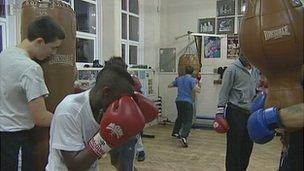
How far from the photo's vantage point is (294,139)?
131 centimetres

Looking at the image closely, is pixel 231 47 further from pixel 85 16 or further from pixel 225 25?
pixel 85 16

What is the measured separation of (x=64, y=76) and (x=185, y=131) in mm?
3482

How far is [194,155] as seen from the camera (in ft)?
16.0

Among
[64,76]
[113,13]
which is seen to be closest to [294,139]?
[64,76]

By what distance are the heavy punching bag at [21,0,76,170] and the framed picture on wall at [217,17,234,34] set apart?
5.32 m

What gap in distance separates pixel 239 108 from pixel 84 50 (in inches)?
137

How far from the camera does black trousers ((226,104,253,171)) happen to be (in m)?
3.12

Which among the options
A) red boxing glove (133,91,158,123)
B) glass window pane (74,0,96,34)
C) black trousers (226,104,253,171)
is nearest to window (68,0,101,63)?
glass window pane (74,0,96,34)

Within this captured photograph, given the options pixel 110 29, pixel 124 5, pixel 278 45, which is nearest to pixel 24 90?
pixel 278 45

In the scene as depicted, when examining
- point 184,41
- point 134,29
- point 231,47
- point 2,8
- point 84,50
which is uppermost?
point 134,29

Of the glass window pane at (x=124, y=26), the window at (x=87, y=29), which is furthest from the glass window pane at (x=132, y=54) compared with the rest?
the window at (x=87, y=29)

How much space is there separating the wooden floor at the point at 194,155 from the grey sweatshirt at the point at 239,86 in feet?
4.35

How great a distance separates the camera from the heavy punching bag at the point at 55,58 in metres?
2.28

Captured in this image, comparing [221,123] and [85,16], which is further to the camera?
[85,16]
